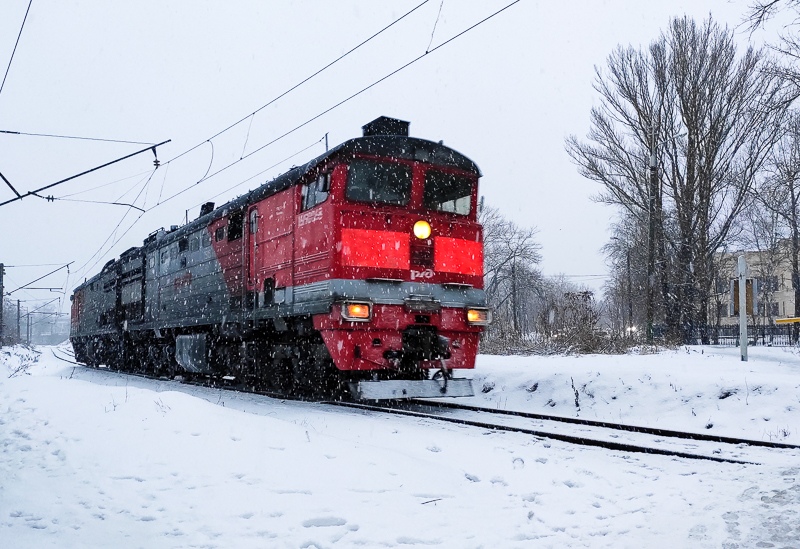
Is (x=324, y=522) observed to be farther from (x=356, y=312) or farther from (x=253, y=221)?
(x=253, y=221)

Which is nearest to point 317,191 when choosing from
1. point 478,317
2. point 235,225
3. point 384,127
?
point 384,127

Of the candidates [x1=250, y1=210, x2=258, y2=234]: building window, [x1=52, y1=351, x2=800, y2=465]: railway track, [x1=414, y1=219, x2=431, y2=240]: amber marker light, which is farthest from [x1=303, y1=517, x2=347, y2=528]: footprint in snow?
[x1=250, y1=210, x2=258, y2=234]: building window

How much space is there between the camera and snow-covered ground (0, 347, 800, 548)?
3992 mm

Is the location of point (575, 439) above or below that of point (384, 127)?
below

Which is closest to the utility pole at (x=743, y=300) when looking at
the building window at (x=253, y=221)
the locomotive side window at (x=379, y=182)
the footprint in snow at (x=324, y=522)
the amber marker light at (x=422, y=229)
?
the amber marker light at (x=422, y=229)

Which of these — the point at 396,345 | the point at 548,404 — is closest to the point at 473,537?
the point at 396,345

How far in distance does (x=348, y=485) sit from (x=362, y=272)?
14.3ft

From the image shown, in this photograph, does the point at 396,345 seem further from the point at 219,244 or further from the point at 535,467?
the point at 219,244

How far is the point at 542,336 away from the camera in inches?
650

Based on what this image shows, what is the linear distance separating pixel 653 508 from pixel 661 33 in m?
22.2

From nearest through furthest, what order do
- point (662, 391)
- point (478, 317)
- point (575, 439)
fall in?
1. point (575, 439)
2. point (662, 391)
3. point (478, 317)

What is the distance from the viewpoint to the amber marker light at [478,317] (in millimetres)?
9766

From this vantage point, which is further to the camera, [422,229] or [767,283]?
[767,283]

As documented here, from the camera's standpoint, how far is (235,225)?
12133mm
